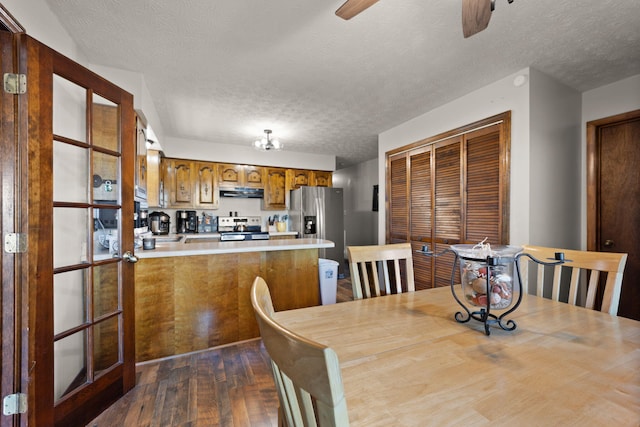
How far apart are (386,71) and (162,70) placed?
1.93 m

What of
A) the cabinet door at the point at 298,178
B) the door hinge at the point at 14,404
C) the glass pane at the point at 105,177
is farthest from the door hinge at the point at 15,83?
the cabinet door at the point at 298,178

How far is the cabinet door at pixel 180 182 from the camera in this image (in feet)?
14.1

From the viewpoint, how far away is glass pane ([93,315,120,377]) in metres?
1.55

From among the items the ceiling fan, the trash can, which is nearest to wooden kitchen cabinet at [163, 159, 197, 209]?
the trash can

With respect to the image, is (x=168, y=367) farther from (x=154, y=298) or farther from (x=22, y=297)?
(x=22, y=297)

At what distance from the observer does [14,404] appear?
3.90 feet

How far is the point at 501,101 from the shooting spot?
7.92 feet

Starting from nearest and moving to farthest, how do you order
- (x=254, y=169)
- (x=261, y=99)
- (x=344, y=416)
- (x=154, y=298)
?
(x=344, y=416) → (x=154, y=298) → (x=261, y=99) → (x=254, y=169)

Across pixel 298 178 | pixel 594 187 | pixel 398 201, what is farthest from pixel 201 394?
pixel 298 178

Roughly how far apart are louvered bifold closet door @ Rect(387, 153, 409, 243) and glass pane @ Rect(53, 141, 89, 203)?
320 cm

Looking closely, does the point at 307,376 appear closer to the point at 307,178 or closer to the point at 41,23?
the point at 41,23

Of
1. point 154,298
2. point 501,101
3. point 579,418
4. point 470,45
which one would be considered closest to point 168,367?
point 154,298

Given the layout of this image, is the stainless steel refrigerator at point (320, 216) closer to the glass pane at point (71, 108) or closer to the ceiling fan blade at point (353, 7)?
the glass pane at point (71, 108)

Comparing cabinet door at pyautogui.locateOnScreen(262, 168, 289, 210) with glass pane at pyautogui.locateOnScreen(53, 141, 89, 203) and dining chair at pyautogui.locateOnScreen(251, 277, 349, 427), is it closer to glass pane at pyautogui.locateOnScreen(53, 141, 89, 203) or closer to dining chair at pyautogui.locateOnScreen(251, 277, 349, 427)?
glass pane at pyautogui.locateOnScreen(53, 141, 89, 203)
